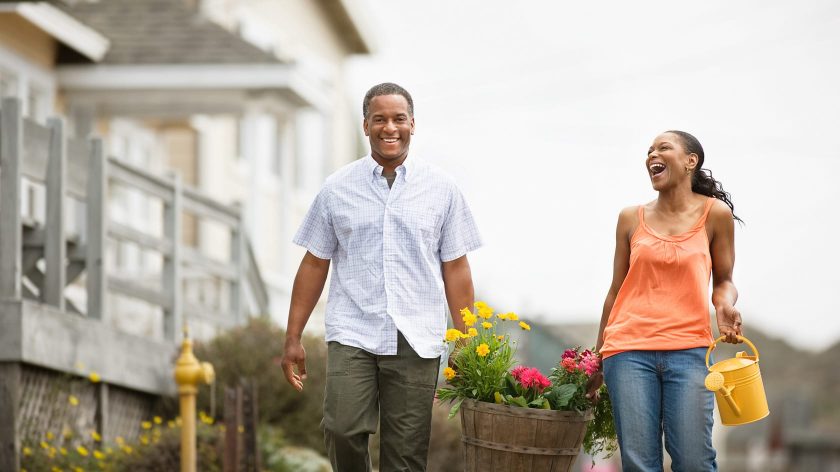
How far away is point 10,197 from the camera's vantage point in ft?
29.8

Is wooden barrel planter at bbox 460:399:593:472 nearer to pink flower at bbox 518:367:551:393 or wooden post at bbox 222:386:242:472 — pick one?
pink flower at bbox 518:367:551:393

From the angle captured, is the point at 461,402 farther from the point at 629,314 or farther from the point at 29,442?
the point at 29,442

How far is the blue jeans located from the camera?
20.0ft

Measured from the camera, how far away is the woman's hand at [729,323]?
19.9 feet

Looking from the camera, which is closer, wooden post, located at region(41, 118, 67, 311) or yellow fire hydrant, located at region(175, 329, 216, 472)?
yellow fire hydrant, located at region(175, 329, 216, 472)

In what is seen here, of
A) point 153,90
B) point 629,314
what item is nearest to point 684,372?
point 629,314

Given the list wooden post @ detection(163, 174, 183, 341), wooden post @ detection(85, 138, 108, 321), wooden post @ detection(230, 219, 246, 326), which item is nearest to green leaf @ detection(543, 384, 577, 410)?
wooden post @ detection(85, 138, 108, 321)

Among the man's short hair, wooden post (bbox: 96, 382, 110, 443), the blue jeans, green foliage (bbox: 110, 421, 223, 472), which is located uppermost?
the man's short hair

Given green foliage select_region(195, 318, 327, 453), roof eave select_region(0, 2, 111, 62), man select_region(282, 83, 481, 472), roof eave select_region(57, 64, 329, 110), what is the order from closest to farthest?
man select_region(282, 83, 481, 472) → green foliage select_region(195, 318, 327, 453) → roof eave select_region(0, 2, 111, 62) → roof eave select_region(57, 64, 329, 110)

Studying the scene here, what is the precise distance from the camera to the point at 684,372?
6121 millimetres

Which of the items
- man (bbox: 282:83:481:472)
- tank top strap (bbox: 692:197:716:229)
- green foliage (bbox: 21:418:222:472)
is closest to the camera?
tank top strap (bbox: 692:197:716:229)

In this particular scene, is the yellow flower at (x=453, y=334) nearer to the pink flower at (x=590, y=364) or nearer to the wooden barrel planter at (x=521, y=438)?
the wooden barrel planter at (x=521, y=438)

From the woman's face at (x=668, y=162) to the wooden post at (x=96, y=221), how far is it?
506 centimetres

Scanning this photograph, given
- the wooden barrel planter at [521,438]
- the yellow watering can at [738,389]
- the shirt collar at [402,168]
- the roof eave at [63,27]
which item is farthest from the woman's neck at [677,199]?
the roof eave at [63,27]
